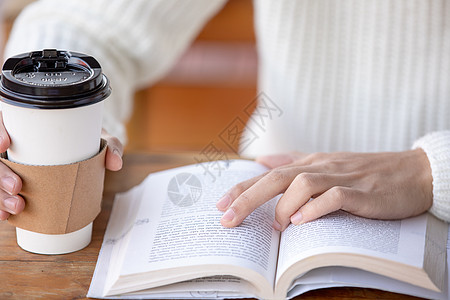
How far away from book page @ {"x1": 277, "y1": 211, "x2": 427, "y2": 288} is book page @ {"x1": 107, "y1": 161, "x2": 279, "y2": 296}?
0.03 m

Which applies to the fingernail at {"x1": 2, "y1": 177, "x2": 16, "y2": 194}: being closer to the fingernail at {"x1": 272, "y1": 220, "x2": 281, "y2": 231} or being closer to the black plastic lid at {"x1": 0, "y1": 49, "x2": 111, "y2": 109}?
the black plastic lid at {"x1": 0, "y1": 49, "x2": 111, "y2": 109}

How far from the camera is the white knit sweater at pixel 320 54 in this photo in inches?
42.3

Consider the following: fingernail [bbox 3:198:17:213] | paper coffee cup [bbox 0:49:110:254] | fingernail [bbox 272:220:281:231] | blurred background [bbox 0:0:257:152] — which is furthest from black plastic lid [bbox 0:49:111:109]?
blurred background [bbox 0:0:257:152]

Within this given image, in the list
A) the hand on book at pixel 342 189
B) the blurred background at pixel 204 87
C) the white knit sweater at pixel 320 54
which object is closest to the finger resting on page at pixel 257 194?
the hand on book at pixel 342 189

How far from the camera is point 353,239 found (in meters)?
0.63

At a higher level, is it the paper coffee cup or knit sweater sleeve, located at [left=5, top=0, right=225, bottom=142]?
the paper coffee cup

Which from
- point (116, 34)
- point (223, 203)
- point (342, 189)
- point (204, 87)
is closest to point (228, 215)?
point (223, 203)

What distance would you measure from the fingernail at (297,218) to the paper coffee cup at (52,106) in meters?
0.26

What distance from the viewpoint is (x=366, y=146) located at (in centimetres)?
121

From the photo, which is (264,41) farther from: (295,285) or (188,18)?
(295,285)

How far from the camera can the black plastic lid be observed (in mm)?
577

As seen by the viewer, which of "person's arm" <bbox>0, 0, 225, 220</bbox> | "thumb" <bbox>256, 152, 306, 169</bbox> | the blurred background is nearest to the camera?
"thumb" <bbox>256, 152, 306, 169</bbox>

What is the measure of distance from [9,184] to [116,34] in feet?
1.74

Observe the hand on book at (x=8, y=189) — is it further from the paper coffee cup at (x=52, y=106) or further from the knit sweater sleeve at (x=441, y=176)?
the knit sweater sleeve at (x=441, y=176)
